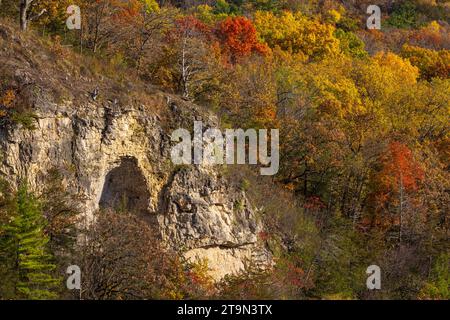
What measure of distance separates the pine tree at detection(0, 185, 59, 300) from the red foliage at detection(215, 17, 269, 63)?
97.0 ft

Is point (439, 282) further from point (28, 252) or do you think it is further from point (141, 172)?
point (28, 252)

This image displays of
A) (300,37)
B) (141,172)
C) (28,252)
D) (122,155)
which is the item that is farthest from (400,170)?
(300,37)

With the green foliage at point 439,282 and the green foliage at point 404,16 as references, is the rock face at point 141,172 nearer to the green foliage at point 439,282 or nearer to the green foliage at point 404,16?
the green foliage at point 439,282

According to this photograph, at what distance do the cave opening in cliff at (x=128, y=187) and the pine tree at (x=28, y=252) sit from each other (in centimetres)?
489

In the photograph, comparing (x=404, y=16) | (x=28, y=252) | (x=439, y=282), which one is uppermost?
(x=404, y=16)

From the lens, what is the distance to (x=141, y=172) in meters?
25.9


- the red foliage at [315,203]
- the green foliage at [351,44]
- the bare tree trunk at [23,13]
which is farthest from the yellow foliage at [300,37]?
the bare tree trunk at [23,13]

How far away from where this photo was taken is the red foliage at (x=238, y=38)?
4909 cm

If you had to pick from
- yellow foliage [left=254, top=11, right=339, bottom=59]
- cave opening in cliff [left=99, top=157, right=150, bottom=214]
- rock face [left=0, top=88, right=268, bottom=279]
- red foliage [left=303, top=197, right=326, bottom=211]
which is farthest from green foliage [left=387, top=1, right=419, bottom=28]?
cave opening in cliff [left=99, top=157, right=150, bottom=214]

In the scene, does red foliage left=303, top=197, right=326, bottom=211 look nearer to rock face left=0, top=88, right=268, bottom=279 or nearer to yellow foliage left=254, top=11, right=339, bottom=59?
rock face left=0, top=88, right=268, bottom=279

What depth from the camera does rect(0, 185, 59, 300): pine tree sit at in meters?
19.6

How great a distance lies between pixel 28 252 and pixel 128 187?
6560mm

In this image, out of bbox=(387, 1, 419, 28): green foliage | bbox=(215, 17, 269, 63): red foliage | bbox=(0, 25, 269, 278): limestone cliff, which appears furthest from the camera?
bbox=(387, 1, 419, 28): green foliage
